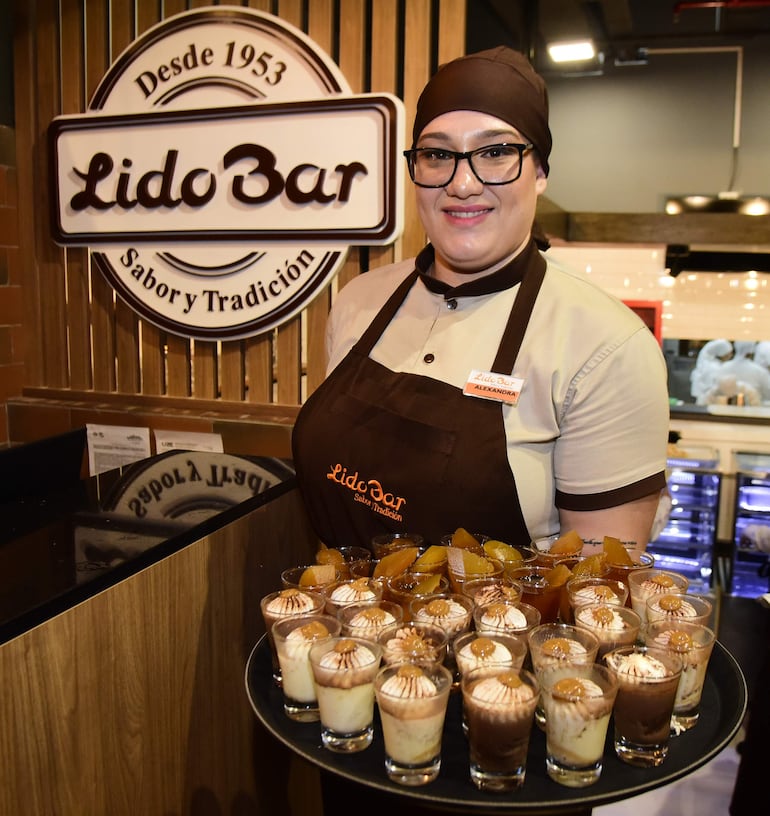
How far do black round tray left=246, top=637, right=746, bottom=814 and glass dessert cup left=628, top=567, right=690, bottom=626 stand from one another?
16 cm

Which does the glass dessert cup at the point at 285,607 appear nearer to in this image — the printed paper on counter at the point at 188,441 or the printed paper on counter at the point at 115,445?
the printed paper on counter at the point at 188,441

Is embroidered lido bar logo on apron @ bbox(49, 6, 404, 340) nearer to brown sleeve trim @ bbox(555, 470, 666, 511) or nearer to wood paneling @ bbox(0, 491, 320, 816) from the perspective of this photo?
wood paneling @ bbox(0, 491, 320, 816)

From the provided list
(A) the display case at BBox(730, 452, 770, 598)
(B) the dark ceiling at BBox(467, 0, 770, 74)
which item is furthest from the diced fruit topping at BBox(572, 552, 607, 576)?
(A) the display case at BBox(730, 452, 770, 598)

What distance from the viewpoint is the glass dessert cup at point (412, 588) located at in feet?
4.83

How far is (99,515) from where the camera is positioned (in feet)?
5.58

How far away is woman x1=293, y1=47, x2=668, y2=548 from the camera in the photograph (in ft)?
5.90

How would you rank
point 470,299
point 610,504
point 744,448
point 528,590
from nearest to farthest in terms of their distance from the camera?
point 528,590 → point 610,504 → point 470,299 → point 744,448

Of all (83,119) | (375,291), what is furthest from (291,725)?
(83,119)

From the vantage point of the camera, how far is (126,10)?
9.80 ft

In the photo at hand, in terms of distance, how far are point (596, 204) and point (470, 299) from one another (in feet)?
20.2

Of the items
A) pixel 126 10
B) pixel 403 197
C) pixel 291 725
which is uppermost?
pixel 126 10

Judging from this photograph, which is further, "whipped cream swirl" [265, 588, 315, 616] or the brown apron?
the brown apron

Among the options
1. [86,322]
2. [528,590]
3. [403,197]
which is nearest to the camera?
[528,590]

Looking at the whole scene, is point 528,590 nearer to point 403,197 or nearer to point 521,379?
point 521,379
